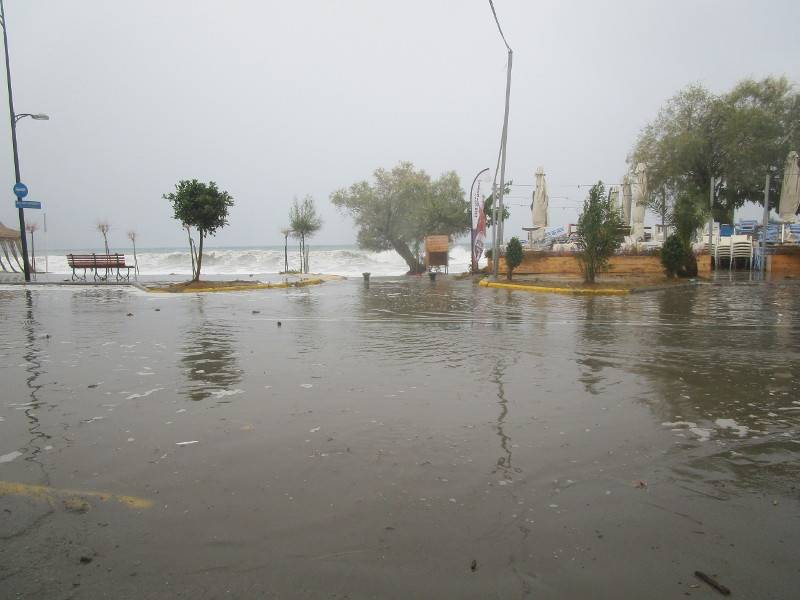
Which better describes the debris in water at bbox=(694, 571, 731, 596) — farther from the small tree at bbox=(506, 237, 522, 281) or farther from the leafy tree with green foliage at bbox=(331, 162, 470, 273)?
the leafy tree with green foliage at bbox=(331, 162, 470, 273)

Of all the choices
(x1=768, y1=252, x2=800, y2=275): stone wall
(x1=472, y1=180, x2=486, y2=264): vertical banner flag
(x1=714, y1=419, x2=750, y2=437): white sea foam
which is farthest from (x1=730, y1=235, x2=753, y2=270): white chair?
(x1=714, y1=419, x2=750, y2=437): white sea foam

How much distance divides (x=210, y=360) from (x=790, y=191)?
27.9m

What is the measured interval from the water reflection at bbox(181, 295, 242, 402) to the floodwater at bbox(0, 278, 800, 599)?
5cm

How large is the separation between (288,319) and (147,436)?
6809 mm

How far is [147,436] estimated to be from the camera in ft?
12.3

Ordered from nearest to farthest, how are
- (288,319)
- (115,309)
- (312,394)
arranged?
(312,394) < (288,319) < (115,309)

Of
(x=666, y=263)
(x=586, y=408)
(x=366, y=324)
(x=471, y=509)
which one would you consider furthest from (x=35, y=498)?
(x=666, y=263)

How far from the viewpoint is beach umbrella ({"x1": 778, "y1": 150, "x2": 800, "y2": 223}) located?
23.8 m

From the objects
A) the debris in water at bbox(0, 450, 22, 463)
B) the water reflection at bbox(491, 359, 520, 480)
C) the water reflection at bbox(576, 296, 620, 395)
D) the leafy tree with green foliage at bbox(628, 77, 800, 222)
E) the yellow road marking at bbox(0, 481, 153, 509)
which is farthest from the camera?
the leafy tree with green foliage at bbox(628, 77, 800, 222)

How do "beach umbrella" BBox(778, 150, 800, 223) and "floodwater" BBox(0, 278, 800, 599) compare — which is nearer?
"floodwater" BBox(0, 278, 800, 599)

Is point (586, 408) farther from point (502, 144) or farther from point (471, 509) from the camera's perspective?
point (502, 144)

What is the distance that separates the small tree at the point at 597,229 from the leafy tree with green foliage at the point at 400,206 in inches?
671

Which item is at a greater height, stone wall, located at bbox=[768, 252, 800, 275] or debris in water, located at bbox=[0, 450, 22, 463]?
stone wall, located at bbox=[768, 252, 800, 275]

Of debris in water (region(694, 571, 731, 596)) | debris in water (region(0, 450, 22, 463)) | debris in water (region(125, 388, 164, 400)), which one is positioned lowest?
debris in water (region(694, 571, 731, 596))
